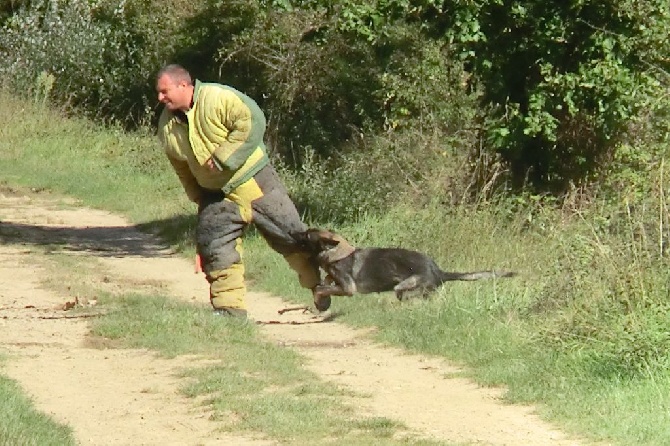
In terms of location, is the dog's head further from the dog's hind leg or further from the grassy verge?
the grassy verge

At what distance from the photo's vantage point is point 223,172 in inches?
423

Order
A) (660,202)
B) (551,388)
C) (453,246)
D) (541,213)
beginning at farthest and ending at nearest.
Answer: (541,213) → (453,246) → (660,202) → (551,388)

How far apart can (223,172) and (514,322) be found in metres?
2.49

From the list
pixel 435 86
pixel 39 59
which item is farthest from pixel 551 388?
pixel 39 59

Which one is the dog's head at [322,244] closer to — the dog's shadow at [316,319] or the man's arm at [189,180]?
the dog's shadow at [316,319]

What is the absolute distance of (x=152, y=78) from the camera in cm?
2547

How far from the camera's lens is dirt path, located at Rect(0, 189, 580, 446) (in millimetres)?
7594

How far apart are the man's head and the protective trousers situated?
76 centimetres

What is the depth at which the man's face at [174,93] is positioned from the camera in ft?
34.8

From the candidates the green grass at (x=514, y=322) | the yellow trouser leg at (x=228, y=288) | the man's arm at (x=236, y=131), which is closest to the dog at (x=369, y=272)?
the green grass at (x=514, y=322)

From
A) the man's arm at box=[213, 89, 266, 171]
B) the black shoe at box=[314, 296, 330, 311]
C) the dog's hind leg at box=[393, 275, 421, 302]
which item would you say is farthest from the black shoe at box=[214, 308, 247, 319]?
the dog's hind leg at box=[393, 275, 421, 302]

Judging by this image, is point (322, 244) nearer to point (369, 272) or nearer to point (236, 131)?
point (369, 272)

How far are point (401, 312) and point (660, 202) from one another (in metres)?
2.27

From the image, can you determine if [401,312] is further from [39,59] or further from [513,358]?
[39,59]
